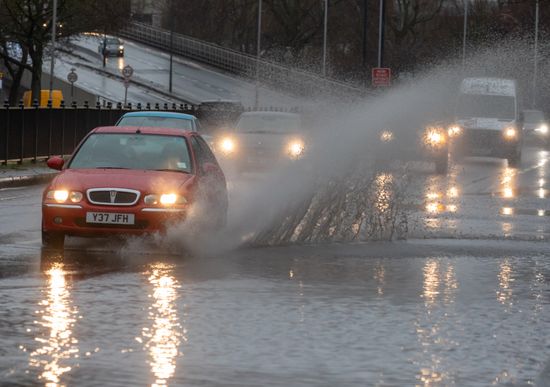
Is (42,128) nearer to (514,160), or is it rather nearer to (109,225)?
(514,160)

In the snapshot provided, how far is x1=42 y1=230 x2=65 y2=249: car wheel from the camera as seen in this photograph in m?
16.0

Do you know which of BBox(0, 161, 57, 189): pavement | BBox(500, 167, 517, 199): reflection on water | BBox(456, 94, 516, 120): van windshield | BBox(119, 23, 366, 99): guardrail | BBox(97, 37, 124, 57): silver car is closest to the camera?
BBox(500, 167, 517, 199): reflection on water

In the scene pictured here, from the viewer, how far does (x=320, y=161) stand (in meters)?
20.5

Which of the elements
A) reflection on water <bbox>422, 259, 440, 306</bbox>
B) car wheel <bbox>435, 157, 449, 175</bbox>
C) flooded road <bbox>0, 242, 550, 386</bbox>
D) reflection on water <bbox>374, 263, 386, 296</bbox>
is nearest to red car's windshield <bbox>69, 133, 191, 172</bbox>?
flooded road <bbox>0, 242, 550, 386</bbox>

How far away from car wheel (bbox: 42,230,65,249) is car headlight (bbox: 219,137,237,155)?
58.1 feet

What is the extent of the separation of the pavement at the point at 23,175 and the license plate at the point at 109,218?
48.4 feet

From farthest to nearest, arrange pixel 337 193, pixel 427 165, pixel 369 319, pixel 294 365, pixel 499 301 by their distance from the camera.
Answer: pixel 427 165
pixel 337 193
pixel 499 301
pixel 369 319
pixel 294 365

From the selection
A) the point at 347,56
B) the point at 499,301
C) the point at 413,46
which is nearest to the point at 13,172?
the point at 499,301

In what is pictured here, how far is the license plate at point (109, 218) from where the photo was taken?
15.7 m

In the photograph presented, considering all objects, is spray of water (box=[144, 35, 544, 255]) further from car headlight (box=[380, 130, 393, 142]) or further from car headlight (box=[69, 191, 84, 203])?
car headlight (box=[380, 130, 393, 142])

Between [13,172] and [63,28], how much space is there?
131 feet

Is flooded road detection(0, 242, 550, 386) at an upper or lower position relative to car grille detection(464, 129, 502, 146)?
lower

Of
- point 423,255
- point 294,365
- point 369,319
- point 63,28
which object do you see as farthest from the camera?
point 63,28

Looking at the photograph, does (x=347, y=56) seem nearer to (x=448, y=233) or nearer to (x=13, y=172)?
(x=13, y=172)
